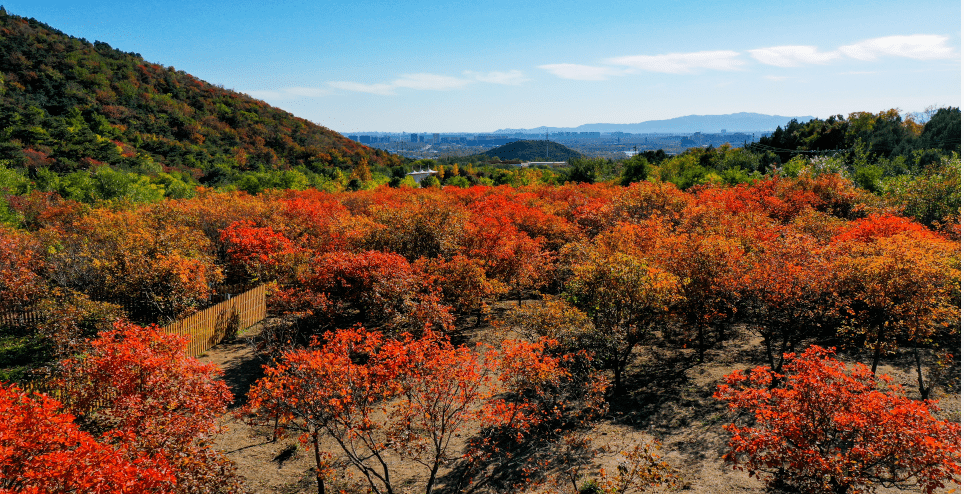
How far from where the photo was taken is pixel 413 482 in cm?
1237

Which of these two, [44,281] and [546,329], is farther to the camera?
[44,281]

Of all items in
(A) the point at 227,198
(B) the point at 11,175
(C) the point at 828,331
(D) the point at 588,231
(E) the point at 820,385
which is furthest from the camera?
(B) the point at 11,175

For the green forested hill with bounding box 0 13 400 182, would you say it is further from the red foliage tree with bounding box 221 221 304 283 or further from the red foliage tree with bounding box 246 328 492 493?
the red foliage tree with bounding box 246 328 492 493

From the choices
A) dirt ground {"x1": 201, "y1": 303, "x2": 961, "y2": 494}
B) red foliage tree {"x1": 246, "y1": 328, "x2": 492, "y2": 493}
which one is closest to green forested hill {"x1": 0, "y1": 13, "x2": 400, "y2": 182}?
dirt ground {"x1": 201, "y1": 303, "x2": 961, "y2": 494}

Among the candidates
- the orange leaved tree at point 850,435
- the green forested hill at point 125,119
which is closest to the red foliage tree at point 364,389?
the orange leaved tree at point 850,435

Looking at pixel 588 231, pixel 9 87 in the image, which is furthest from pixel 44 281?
pixel 9 87

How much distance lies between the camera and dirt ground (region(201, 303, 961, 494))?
1215cm

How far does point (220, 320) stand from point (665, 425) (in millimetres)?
18611

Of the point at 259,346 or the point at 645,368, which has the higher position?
the point at 259,346

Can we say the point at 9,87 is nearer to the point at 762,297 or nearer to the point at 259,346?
the point at 259,346

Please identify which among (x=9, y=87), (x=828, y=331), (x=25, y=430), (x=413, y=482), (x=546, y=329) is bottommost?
(x=413, y=482)

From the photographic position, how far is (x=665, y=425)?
14203mm

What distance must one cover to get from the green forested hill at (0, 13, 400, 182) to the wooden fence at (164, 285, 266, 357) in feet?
176

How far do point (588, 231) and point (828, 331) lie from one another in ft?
43.8
